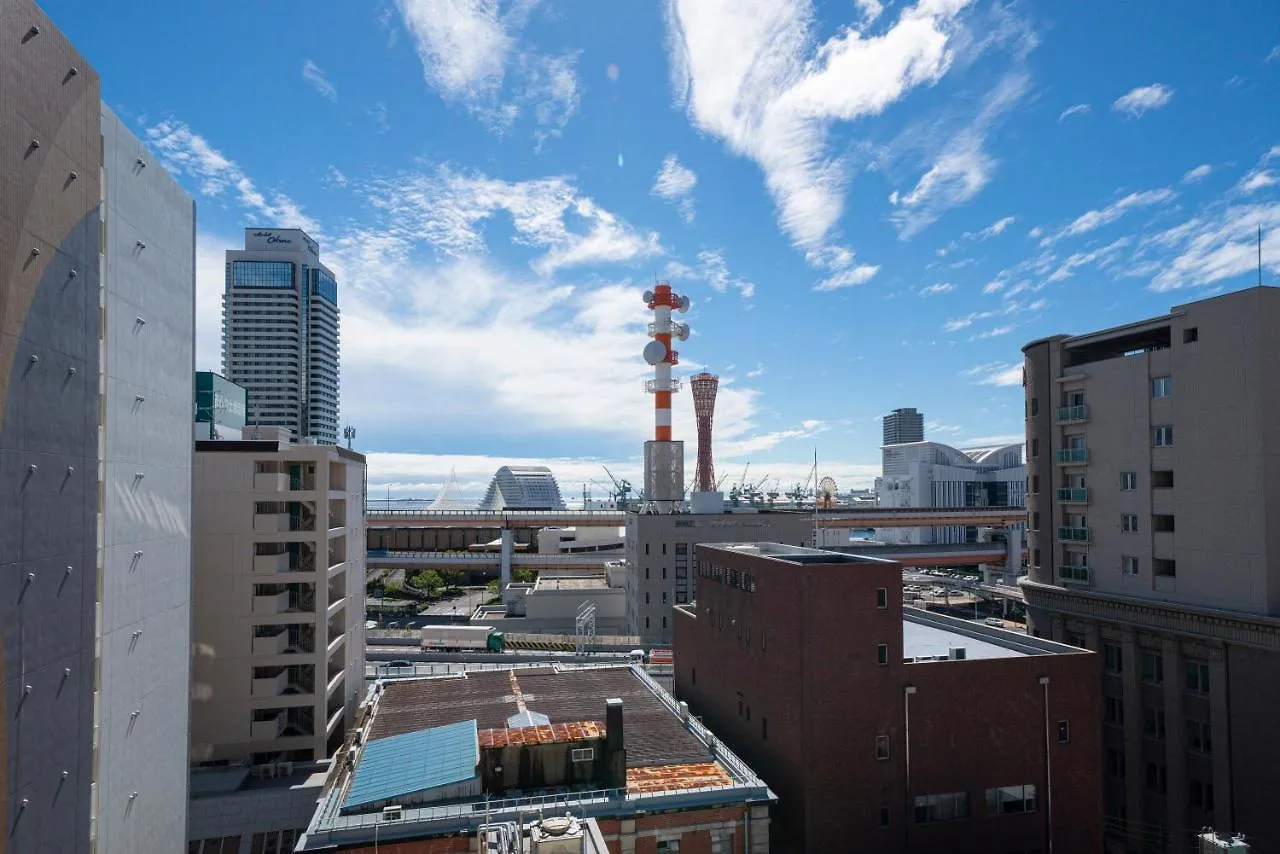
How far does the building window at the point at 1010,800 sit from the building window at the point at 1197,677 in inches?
478

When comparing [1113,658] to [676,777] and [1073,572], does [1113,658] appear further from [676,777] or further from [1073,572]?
[676,777]

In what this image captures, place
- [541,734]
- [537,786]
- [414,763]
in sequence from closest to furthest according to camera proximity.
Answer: [537,786]
[414,763]
[541,734]

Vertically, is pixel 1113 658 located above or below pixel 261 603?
A: below

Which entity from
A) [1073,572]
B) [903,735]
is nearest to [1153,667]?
[1073,572]

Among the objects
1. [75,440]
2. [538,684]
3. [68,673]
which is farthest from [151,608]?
[538,684]

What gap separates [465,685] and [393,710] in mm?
4997

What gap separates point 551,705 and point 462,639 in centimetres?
4031

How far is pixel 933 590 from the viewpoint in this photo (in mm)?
116375

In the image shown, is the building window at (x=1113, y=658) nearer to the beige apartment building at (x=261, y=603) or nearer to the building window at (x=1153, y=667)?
the building window at (x=1153, y=667)

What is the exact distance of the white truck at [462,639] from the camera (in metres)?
66.3

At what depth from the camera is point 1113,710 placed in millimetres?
40250

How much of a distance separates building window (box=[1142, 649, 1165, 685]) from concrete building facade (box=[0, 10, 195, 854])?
4546 centimetres

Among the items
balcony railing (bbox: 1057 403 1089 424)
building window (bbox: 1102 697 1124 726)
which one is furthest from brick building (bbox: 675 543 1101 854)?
balcony railing (bbox: 1057 403 1089 424)

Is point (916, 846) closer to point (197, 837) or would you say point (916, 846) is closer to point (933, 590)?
point (197, 837)
